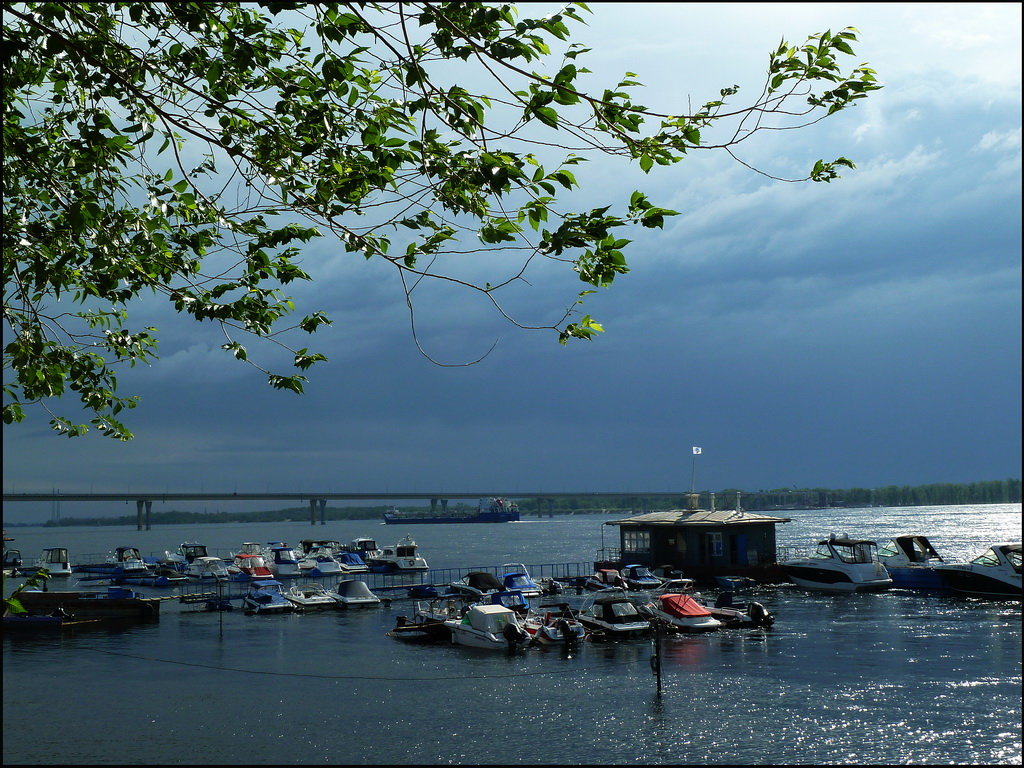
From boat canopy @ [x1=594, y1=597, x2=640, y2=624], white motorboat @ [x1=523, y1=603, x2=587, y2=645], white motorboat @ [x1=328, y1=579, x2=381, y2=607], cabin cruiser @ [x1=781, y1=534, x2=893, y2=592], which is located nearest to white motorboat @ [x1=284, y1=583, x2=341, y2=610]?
white motorboat @ [x1=328, y1=579, x2=381, y2=607]

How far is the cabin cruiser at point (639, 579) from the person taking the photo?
192 feet

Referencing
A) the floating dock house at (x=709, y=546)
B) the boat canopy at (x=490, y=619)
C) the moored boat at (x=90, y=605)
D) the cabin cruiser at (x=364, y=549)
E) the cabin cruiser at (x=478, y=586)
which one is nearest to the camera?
the boat canopy at (x=490, y=619)

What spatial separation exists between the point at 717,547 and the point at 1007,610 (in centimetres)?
1907

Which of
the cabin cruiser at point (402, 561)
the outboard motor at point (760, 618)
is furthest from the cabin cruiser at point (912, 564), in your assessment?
the cabin cruiser at point (402, 561)

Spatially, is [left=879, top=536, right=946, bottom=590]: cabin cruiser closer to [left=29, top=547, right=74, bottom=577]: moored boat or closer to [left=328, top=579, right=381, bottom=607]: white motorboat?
[left=328, top=579, right=381, bottom=607]: white motorboat

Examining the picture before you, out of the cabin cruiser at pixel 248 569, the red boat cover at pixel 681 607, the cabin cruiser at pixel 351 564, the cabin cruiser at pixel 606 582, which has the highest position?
the red boat cover at pixel 681 607

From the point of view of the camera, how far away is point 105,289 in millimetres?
11922

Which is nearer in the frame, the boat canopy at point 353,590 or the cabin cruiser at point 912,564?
the boat canopy at point 353,590

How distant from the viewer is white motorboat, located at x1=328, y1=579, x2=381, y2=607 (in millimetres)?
55750

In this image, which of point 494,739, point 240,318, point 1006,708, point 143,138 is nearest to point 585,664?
point 494,739

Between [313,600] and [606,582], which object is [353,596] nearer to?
[313,600]

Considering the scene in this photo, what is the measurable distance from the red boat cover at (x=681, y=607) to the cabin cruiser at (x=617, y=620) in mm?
1679

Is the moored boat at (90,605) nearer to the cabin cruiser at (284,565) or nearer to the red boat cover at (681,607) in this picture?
the cabin cruiser at (284,565)

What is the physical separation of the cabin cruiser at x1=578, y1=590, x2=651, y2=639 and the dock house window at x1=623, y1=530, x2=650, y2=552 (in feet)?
79.3
